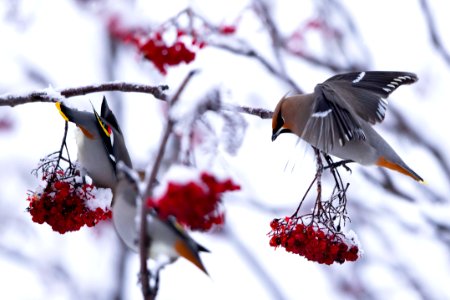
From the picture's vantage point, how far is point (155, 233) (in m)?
2.71

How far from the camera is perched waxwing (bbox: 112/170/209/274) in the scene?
2.71 meters

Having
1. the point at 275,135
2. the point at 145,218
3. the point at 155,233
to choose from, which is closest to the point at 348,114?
the point at 275,135

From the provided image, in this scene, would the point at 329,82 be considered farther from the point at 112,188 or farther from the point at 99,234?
the point at 99,234

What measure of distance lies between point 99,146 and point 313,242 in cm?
114

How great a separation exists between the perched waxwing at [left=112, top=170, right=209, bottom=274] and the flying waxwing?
440mm

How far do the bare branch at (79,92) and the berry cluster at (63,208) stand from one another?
0.40 metres

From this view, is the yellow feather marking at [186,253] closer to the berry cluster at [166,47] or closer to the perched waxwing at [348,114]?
the perched waxwing at [348,114]

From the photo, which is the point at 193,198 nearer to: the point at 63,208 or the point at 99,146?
the point at 63,208

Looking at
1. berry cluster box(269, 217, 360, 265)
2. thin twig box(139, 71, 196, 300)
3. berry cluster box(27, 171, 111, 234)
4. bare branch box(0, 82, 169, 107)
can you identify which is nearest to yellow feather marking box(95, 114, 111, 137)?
bare branch box(0, 82, 169, 107)

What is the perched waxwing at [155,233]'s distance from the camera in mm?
2707

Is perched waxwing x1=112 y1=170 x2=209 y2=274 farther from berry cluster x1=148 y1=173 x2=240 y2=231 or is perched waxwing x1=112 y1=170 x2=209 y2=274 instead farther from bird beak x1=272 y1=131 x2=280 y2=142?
bird beak x1=272 y1=131 x2=280 y2=142

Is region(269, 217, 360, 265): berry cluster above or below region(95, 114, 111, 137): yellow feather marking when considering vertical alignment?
below

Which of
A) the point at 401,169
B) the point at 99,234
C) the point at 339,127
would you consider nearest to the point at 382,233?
the point at 99,234

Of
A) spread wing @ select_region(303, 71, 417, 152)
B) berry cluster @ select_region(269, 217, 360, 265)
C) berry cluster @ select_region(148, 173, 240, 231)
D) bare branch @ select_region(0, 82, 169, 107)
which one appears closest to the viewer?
berry cluster @ select_region(148, 173, 240, 231)
